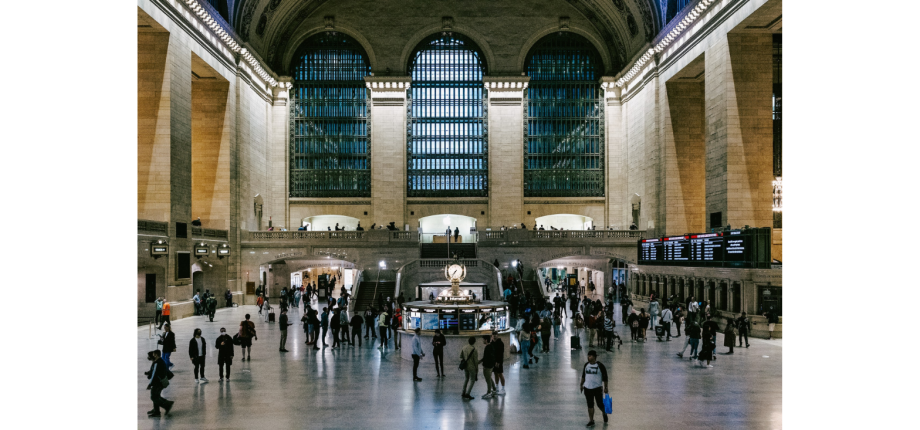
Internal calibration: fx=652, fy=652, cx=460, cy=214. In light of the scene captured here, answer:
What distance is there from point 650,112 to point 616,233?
6831mm

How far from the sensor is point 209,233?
30.3 meters

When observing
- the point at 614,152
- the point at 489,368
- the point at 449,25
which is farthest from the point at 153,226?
the point at 614,152

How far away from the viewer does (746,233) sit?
67.9 feet

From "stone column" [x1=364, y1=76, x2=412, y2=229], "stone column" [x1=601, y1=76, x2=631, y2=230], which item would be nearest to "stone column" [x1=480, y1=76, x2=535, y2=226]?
"stone column" [x1=601, y1=76, x2=631, y2=230]

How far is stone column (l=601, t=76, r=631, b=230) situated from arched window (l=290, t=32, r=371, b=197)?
1551cm

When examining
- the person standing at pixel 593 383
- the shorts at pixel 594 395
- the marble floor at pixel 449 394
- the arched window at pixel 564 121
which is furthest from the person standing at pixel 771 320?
the arched window at pixel 564 121

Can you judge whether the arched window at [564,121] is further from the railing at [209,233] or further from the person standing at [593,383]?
the person standing at [593,383]

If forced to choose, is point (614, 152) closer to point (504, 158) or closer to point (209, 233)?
point (504, 158)

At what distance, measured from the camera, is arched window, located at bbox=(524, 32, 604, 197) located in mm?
42656

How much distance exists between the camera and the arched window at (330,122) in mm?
42375

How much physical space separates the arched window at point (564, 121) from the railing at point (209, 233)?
1930cm

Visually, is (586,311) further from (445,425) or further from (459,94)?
(459,94)
